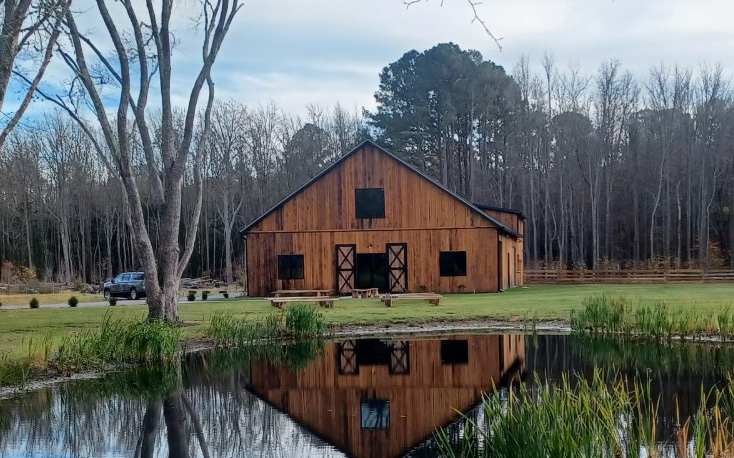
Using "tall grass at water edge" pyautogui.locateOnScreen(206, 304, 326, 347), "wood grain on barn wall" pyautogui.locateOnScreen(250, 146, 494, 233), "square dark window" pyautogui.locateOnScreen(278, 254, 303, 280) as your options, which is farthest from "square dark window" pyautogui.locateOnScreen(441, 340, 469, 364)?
"square dark window" pyautogui.locateOnScreen(278, 254, 303, 280)

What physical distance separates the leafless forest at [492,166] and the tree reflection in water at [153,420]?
105 ft

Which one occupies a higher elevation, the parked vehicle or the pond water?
the parked vehicle

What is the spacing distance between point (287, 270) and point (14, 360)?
1878 cm

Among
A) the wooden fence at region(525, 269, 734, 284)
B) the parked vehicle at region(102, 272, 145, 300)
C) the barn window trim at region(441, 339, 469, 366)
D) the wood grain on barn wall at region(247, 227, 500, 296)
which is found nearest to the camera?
the barn window trim at region(441, 339, 469, 366)

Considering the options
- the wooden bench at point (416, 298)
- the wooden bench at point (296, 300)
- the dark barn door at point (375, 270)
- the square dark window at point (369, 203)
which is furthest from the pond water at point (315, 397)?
the square dark window at point (369, 203)

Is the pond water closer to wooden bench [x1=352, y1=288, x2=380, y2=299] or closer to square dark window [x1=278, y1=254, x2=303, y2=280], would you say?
wooden bench [x1=352, y1=288, x2=380, y2=299]

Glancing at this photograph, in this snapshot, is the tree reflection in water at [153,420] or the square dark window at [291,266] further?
the square dark window at [291,266]

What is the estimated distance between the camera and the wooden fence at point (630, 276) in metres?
36.7

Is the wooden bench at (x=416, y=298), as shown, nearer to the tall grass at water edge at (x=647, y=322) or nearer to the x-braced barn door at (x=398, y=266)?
the x-braced barn door at (x=398, y=266)

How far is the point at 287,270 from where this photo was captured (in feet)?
98.9

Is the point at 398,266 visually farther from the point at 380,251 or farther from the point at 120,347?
the point at 120,347

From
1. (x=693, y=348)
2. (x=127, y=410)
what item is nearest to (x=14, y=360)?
(x=127, y=410)

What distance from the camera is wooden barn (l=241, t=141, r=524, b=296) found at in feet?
96.4

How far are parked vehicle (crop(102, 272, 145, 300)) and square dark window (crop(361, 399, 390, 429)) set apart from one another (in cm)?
2596
